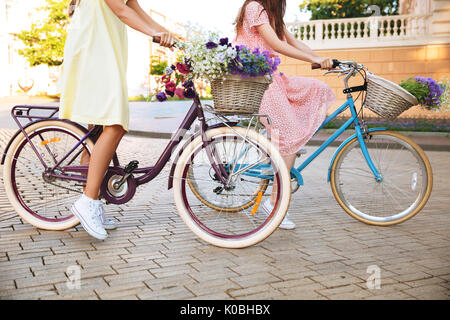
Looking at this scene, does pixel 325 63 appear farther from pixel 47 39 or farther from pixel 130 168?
pixel 47 39

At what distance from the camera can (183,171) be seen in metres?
3.34

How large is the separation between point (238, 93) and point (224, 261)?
3.45ft

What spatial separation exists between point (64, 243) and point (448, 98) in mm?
3165


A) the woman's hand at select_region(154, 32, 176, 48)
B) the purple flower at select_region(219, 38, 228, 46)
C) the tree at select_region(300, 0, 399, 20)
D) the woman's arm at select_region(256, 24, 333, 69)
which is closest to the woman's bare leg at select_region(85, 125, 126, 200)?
the woman's hand at select_region(154, 32, 176, 48)

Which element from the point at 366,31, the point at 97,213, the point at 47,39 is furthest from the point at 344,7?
the point at 97,213

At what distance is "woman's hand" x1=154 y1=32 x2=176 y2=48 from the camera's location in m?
3.15

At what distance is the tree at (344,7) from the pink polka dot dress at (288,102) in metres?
32.2

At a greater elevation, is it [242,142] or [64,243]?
[242,142]

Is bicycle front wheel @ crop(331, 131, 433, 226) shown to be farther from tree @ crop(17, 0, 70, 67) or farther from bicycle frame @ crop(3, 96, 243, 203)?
tree @ crop(17, 0, 70, 67)

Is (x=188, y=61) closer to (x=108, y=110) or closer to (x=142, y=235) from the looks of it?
(x=108, y=110)

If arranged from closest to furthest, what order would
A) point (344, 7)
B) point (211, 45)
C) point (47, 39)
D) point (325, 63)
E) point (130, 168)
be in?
point (211, 45) → point (130, 168) → point (325, 63) → point (344, 7) → point (47, 39)

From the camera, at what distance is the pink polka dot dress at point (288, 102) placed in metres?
3.75
